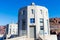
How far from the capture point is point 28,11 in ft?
90.0

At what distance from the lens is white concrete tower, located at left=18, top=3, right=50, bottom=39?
2705cm

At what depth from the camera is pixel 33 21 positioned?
27469 mm

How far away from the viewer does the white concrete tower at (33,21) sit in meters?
27.0

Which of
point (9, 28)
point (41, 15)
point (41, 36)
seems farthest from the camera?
point (9, 28)

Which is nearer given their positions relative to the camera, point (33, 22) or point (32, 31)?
point (32, 31)

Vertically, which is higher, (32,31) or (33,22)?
(33,22)

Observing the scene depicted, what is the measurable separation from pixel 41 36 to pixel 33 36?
200 centimetres

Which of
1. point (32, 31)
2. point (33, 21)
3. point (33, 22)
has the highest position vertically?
point (33, 21)

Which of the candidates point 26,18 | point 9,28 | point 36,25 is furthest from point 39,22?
point 9,28

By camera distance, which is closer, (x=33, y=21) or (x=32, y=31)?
(x=32, y=31)

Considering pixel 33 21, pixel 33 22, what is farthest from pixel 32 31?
pixel 33 21

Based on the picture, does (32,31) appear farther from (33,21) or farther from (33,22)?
(33,21)

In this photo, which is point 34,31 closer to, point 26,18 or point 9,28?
point 26,18

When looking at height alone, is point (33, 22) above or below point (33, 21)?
below
